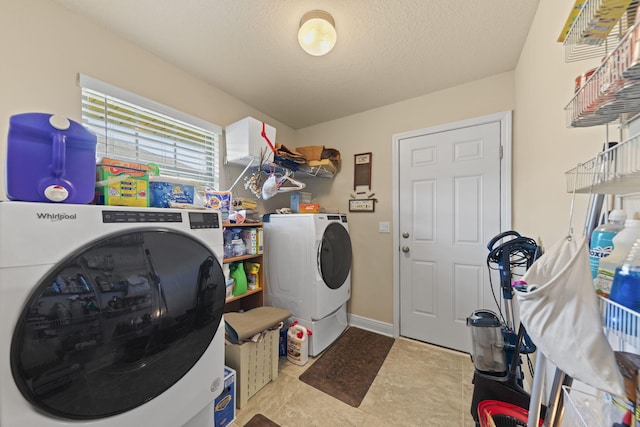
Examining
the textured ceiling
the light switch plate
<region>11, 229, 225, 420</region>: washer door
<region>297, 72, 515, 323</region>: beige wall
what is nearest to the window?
the textured ceiling

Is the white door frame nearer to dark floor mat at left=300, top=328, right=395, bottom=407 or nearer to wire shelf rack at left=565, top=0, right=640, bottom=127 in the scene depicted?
dark floor mat at left=300, top=328, right=395, bottom=407

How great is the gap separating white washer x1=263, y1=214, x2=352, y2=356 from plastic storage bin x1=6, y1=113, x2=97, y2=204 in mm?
1439

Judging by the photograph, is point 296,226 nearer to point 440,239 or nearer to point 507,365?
point 440,239

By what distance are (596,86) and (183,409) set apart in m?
1.64

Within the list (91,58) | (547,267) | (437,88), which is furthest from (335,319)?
(91,58)

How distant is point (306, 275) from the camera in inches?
80.3

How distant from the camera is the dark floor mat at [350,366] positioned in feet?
5.39

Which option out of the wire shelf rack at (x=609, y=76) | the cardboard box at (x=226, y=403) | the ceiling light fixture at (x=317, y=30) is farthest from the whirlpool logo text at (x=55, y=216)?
the ceiling light fixture at (x=317, y=30)

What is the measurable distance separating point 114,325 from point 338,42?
1951 millimetres

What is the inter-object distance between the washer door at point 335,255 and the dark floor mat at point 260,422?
3.30 feet

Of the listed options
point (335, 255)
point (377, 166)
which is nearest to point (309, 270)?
point (335, 255)

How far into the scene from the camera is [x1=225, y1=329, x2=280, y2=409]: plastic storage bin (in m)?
1.49

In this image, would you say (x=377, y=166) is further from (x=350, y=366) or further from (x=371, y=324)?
(x=350, y=366)

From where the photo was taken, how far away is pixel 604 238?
0.55 m
